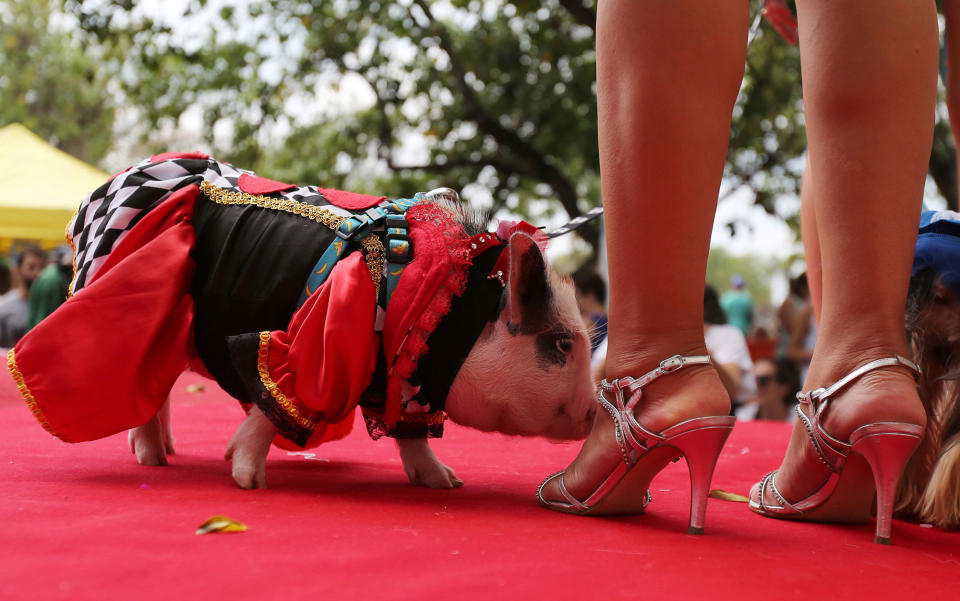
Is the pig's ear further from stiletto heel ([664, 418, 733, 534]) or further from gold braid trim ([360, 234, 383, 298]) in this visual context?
stiletto heel ([664, 418, 733, 534])

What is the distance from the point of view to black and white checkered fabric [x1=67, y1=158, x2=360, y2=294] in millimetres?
2232

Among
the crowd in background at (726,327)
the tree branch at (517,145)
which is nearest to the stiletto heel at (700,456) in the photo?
the crowd in background at (726,327)

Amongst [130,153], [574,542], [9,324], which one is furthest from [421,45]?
[130,153]

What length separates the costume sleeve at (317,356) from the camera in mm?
1901

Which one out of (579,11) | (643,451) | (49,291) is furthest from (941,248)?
(579,11)

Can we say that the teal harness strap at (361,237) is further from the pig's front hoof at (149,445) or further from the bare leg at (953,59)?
the bare leg at (953,59)

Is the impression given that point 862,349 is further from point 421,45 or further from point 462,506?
point 421,45

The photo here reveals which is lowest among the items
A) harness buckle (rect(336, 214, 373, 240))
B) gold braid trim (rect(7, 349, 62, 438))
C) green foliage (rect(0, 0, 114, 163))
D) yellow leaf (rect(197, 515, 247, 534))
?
yellow leaf (rect(197, 515, 247, 534))

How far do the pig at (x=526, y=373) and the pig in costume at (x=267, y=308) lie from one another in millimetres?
44

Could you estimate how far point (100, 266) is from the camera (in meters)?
2.21

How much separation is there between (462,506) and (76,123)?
28.9m

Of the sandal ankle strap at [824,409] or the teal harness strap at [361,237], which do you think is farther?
the teal harness strap at [361,237]

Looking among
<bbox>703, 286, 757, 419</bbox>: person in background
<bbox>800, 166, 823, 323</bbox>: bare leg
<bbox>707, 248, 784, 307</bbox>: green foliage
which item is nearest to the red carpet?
<bbox>800, 166, 823, 323</bbox>: bare leg

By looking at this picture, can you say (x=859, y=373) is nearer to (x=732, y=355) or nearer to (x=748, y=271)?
(x=732, y=355)
